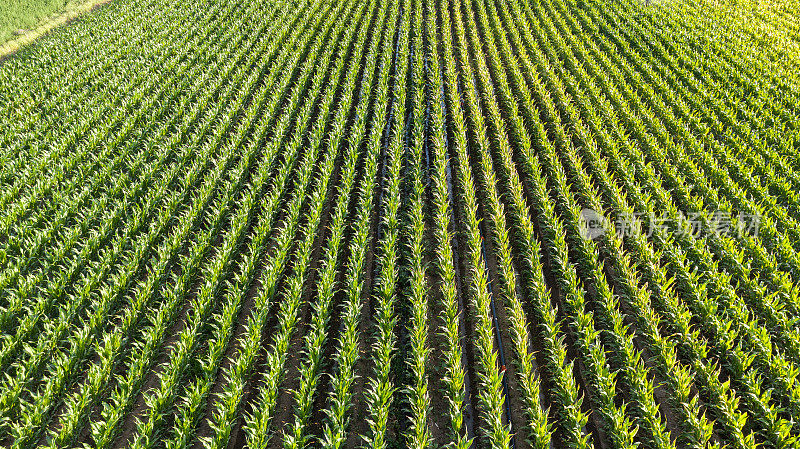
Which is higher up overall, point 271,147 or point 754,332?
point 271,147

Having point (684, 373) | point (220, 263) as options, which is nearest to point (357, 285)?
point (220, 263)

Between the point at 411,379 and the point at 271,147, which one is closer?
the point at 411,379

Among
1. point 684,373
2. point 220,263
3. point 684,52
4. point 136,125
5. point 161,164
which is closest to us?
point 684,373

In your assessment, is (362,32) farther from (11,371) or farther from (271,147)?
(11,371)

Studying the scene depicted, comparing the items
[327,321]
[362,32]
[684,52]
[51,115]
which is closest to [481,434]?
[327,321]

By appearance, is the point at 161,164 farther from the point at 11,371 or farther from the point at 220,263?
the point at 11,371

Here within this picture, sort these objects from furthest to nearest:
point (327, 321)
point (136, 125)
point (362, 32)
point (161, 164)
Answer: point (362, 32), point (136, 125), point (161, 164), point (327, 321)

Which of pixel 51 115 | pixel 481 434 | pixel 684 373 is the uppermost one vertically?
pixel 51 115
